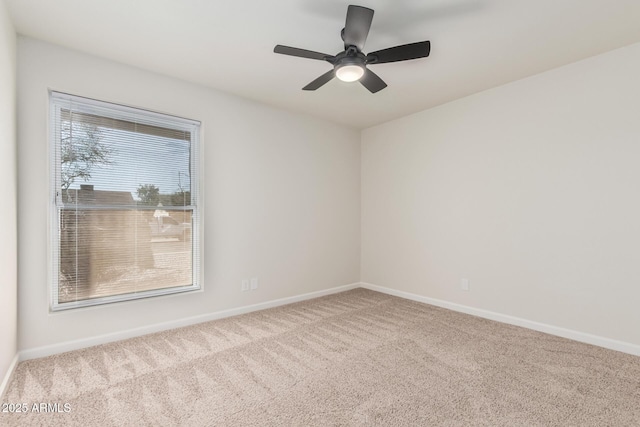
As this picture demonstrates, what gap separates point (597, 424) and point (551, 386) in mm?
368

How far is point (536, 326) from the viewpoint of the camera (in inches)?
122

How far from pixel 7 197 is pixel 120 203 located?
81cm

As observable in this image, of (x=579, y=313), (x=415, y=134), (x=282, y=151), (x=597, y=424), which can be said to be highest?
(x=415, y=134)

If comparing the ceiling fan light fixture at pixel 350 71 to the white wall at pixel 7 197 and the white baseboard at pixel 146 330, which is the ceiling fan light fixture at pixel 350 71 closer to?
the white wall at pixel 7 197

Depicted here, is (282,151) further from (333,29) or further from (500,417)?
(500,417)

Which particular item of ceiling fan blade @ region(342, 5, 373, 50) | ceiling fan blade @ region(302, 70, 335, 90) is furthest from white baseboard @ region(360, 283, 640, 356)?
ceiling fan blade @ region(342, 5, 373, 50)

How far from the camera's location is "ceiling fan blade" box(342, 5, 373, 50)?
179cm

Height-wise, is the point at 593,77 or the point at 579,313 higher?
the point at 593,77

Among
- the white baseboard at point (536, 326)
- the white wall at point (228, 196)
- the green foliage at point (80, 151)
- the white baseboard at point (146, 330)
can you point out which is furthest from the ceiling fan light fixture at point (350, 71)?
the white baseboard at point (536, 326)

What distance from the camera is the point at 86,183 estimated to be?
2719 mm

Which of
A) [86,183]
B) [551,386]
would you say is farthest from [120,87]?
[551,386]

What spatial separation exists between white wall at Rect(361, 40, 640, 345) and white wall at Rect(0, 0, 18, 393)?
3.96m

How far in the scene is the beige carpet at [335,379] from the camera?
5.91ft

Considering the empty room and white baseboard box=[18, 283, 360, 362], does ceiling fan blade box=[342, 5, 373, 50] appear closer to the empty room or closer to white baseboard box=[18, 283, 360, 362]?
the empty room
